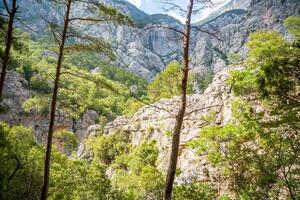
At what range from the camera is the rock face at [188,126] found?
30.5 metres

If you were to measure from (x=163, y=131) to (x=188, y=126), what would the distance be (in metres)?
7.39

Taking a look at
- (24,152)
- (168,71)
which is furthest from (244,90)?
(168,71)

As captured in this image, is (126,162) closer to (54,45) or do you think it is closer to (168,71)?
(168,71)

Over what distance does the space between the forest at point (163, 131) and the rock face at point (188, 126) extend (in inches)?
8.0

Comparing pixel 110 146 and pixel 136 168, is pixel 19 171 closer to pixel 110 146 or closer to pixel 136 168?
pixel 136 168

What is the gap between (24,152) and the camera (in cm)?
4016

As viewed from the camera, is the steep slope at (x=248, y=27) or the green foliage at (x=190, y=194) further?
the steep slope at (x=248, y=27)

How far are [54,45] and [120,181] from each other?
30.2m

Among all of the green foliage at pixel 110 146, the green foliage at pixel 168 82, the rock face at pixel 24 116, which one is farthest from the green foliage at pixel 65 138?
the rock face at pixel 24 116

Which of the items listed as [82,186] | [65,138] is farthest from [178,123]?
[82,186]

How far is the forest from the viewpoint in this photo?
12539 mm

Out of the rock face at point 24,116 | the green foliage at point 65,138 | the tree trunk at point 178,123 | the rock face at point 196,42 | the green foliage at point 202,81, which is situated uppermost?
the rock face at point 196,42

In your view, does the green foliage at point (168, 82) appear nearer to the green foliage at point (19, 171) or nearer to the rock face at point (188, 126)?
the rock face at point (188, 126)

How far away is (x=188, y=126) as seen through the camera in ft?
131
